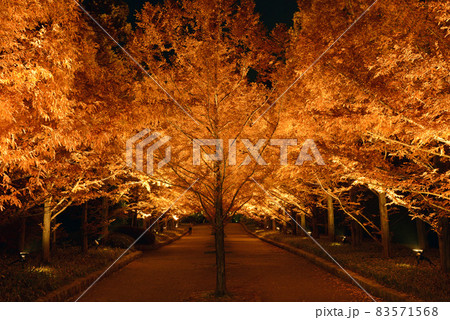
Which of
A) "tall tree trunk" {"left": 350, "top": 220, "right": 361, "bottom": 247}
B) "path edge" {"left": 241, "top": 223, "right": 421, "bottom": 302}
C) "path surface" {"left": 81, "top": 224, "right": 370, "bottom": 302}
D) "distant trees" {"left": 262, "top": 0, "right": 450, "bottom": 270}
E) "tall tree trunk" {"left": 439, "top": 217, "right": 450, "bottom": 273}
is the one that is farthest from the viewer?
"tall tree trunk" {"left": 350, "top": 220, "right": 361, "bottom": 247}

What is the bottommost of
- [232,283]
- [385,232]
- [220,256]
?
[232,283]

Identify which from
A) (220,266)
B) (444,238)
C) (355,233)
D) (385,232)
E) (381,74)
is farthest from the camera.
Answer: (355,233)

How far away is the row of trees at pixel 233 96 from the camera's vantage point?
19.5ft

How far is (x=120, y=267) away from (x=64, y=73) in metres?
11.0

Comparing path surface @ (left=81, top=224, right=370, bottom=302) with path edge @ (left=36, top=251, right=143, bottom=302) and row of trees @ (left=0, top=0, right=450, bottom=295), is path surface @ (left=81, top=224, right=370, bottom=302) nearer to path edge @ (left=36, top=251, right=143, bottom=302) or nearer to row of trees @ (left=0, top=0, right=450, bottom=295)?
path edge @ (left=36, top=251, right=143, bottom=302)

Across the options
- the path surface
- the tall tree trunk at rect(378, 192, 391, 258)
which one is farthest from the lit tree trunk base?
the tall tree trunk at rect(378, 192, 391, 258)

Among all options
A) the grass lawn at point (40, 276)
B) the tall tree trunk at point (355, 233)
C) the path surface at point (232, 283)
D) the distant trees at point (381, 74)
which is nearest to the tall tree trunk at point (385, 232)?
the path surface at point (232, 283)

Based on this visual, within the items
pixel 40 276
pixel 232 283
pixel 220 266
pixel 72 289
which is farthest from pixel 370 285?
pixel 40 276

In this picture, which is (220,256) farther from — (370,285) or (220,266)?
(370,285)

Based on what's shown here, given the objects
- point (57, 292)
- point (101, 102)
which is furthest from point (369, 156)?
point (57, 292)

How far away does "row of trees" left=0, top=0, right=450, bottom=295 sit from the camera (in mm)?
5938

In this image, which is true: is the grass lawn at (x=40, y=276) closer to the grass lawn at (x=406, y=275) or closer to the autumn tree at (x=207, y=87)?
the autumn tree at (x=207, y=87)

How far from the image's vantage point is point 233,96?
33.7 ft

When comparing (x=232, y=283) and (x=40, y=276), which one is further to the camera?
(x=232, y=283)
